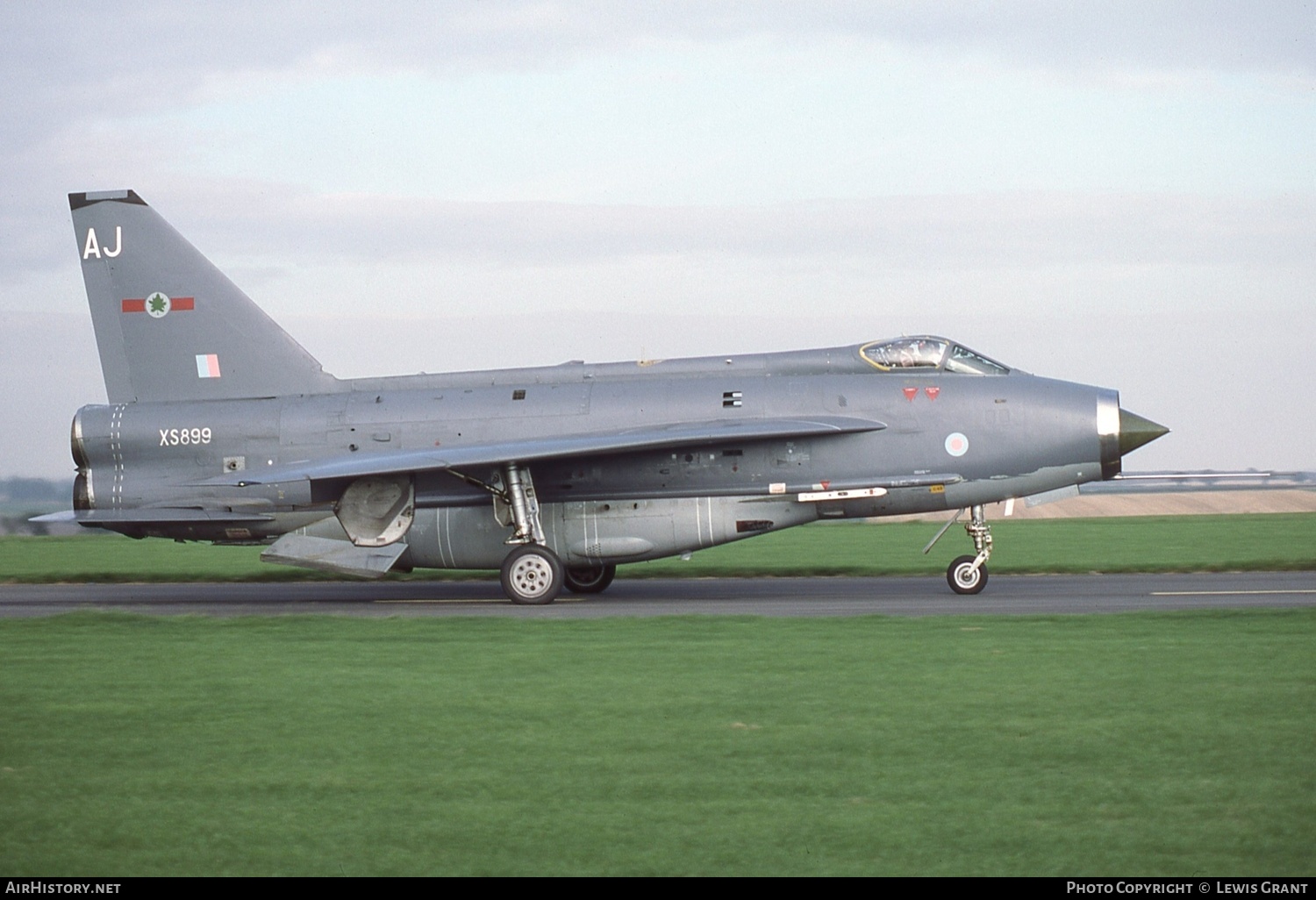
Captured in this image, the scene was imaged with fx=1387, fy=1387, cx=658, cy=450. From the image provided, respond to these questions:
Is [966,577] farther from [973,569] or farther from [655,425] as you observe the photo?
[655,425]

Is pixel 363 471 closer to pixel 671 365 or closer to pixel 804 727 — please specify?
pixel 671 365

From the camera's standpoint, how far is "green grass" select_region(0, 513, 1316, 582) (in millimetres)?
24562

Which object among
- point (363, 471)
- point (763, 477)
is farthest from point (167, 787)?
point (763, 477)

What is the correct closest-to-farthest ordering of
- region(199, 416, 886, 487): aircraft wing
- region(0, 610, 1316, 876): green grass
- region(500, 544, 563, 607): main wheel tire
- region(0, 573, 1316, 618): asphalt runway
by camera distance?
region(0, 610, 1316, 876): green grass
region(0, 573, 1316, 618): asphalt runway
region(199, 416, 886, 487): aircraft wing
region(500, 544, 563, 607): main wheel tire

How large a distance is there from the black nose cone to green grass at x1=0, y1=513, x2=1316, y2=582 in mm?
4703

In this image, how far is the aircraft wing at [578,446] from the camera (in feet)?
61.2

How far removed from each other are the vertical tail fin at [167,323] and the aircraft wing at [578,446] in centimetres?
234

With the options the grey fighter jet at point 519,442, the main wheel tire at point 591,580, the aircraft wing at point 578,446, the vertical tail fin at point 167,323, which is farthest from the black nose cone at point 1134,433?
the vertical tail fin at point 167,323

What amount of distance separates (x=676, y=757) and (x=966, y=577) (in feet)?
38.6

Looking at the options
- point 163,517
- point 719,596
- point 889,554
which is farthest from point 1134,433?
point 163,517

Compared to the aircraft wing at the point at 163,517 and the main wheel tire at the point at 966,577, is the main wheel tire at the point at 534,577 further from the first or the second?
the main wheel tire at the point at 966,577

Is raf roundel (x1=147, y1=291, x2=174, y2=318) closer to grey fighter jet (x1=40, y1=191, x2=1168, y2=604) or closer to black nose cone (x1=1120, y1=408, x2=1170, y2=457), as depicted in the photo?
grey fighter jet (x1=40, y1=191, x2=1168, y2=604)

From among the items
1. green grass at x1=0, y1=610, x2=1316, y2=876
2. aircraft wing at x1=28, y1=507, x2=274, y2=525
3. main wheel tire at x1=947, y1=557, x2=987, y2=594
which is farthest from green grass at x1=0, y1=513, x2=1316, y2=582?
green grass at x1=0, y1=610, x2=1316, y2=876

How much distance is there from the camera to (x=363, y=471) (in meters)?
18.9
